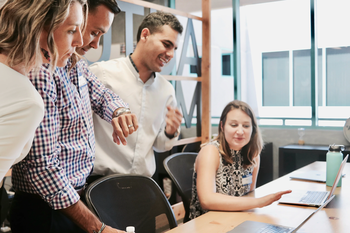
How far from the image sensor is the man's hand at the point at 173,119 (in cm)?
157

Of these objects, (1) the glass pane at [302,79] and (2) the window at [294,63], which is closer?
(2) the window at [294,63]

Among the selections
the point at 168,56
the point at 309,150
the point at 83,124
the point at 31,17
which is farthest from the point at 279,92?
the point at 31,17

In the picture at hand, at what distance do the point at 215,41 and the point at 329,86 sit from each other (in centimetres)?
181

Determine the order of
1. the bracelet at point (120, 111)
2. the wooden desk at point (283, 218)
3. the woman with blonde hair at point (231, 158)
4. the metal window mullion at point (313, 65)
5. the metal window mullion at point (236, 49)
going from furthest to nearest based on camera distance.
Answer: the metal window mullion at point (236, 49) → the metal window mullion at point (313, 65) → the woman with blonde hair at point (231, 158) → the bracelet at point (120, 111) → the wooden desk at point (283, 218)

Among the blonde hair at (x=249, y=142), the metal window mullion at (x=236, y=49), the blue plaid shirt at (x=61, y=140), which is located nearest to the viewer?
the blue plaid shirt at (x=61, y=140)

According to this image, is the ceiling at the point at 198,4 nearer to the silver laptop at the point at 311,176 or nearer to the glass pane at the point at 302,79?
the glass pane at the point at 302,79

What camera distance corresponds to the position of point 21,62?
2.95 feet

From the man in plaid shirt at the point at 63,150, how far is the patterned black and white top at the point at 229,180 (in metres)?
0.71

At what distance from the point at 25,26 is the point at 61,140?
0.57 m

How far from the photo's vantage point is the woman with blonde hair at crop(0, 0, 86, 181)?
2.77 ft

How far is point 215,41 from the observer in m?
5.46

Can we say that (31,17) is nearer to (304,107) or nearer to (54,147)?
(54,147)

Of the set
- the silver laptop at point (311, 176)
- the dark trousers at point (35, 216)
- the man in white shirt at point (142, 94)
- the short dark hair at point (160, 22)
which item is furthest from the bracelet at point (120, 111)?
the silver laptop at point (311, 176)

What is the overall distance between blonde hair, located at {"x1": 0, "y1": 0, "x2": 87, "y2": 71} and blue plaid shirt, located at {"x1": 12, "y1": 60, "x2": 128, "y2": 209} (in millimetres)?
311
